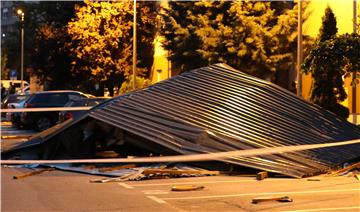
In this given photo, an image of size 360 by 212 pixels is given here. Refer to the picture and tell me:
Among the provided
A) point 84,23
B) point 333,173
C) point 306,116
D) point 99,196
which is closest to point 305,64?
point 306,116

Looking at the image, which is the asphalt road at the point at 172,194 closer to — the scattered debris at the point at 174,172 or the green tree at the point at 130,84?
the scattered debris at the point at 174,172

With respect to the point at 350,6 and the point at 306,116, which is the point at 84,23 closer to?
the point at 350,6

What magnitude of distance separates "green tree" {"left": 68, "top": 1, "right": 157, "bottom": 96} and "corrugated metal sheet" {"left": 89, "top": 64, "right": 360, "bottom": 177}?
20560 mm

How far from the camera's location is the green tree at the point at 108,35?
3659 cm

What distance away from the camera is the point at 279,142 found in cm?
1372

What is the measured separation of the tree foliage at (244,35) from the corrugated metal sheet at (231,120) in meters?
9.36

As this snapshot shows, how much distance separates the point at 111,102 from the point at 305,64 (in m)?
4.77

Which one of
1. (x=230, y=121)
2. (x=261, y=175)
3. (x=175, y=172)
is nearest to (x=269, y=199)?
(x=261, y=175)

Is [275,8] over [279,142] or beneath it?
over

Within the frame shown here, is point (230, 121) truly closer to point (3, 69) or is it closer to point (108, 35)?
point (108, 35)

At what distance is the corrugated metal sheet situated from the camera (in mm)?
13312

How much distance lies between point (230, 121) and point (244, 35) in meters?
12.2

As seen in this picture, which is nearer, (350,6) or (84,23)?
(350,6)

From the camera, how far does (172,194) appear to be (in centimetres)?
1046
